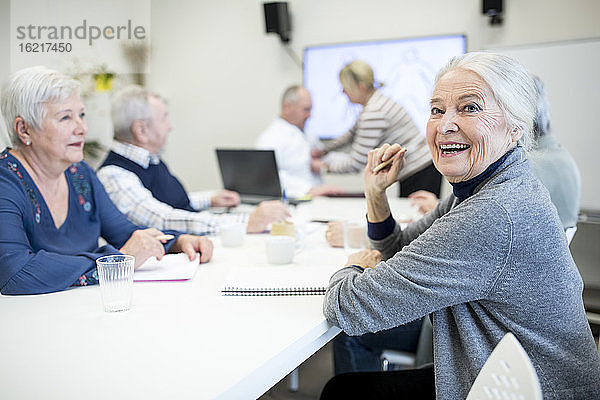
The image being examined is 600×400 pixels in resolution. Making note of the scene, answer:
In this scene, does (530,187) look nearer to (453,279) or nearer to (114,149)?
(453,279)

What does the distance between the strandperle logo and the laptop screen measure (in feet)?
2.94

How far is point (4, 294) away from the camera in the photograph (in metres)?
1.38

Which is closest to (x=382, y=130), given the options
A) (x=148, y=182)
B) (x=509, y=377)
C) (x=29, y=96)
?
(x=148, y=182)

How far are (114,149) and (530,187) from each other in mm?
1830

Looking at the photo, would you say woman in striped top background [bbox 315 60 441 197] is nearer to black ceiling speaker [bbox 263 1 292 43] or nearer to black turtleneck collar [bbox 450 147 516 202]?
black ceiling speaker [bbox 263 1 292 43]

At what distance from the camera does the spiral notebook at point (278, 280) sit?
4.56 feet

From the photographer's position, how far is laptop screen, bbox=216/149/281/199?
2818mm

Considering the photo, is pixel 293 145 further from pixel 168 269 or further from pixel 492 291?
pixel 492 291

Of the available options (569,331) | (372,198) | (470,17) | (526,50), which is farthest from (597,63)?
(569,331)

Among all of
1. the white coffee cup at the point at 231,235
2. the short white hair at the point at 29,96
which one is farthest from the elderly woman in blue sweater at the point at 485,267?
the short white hair at the point at 29,96

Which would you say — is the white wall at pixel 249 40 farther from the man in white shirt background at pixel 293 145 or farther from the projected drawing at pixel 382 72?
the man in white shirt background at pixel 293 145

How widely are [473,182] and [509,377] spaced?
0.52 meters

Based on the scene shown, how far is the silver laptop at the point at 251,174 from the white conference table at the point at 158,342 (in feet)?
4.41

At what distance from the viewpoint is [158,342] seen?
1.09 meters
